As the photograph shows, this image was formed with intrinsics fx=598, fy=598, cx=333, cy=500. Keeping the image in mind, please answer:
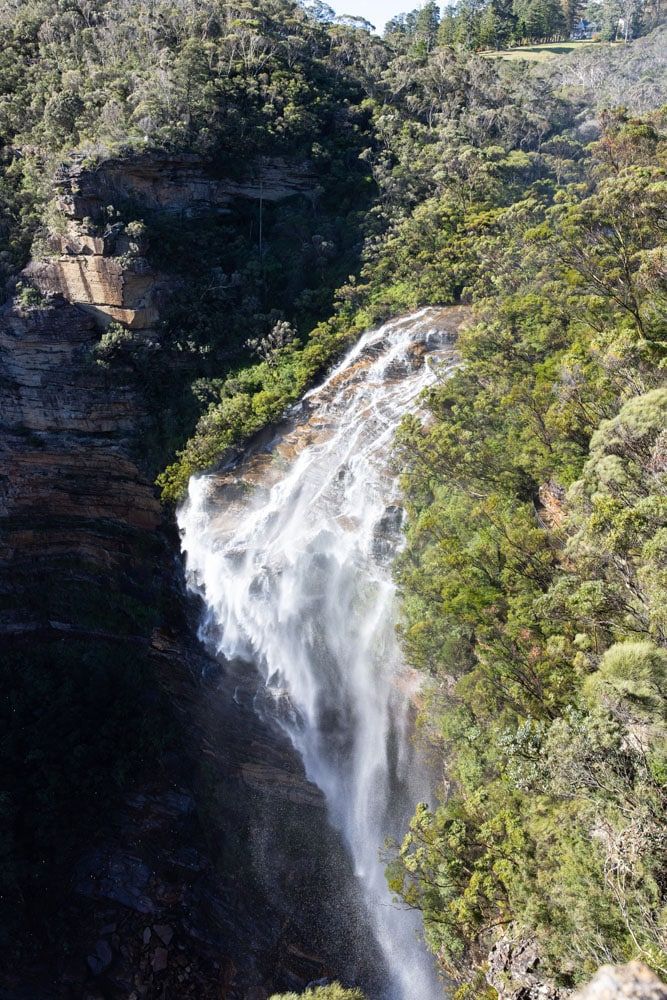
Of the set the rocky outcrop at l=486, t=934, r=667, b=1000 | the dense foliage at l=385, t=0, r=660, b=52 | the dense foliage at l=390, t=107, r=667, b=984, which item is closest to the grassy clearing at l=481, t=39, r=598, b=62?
the dense foliage at l=385, t=0, r=660, b=52

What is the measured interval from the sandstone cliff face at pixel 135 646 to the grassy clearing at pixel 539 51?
103 ft

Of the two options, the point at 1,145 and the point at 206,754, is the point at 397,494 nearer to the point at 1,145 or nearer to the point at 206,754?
the point at 206,754

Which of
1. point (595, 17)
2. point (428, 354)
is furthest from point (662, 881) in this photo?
point (595, 17)

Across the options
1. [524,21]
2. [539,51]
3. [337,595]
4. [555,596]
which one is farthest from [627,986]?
[524,21]

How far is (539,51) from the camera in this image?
160 feet

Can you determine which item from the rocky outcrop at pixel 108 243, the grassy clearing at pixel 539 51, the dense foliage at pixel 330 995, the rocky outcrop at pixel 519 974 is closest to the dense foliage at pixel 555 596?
the rocky outcrop at pixel 519 974

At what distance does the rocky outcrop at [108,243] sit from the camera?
866 inches

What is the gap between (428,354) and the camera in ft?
67.4

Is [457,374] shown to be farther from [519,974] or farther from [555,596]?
[519,974]

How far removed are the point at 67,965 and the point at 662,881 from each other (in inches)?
742

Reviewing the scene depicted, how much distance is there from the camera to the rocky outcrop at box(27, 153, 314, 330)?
72.1 ft

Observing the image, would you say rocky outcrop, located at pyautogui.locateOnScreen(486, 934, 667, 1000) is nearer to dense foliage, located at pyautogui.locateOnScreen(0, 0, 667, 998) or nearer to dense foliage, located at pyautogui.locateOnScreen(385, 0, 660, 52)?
dense foliage, located at pyautogui.locateOnScreen(0, 0, 667, 998)

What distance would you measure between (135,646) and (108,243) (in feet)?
50.5

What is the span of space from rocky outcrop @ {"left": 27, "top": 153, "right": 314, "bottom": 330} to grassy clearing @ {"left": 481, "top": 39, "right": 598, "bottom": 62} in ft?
117
